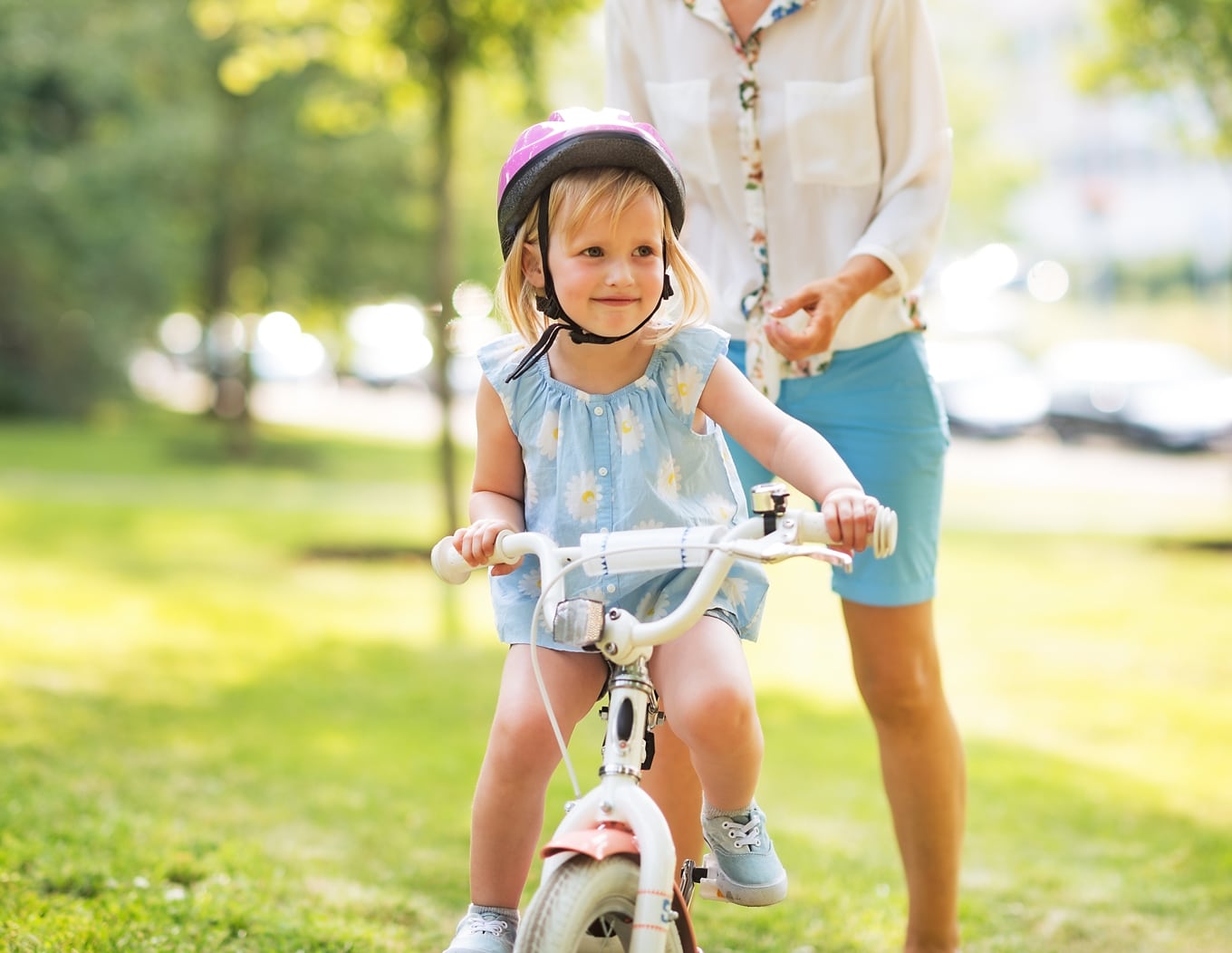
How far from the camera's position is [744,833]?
263 centimetres

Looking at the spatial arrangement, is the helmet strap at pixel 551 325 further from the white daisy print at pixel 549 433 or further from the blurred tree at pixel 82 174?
the blurred tree at pixel 82 174

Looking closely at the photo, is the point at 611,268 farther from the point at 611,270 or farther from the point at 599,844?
the point at 599,844

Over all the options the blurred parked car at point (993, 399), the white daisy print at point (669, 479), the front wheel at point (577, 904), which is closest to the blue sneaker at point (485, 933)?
the front wheel at point (577, 904)

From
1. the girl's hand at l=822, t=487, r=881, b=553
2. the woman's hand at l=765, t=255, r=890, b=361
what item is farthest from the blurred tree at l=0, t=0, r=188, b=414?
the girl's hand at l=822, t=487, r=881, b=553

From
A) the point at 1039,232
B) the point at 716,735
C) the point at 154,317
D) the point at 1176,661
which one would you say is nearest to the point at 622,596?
the point at 716,735

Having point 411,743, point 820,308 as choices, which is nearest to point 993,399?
point 411,743

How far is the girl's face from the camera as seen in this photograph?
8.54 ft

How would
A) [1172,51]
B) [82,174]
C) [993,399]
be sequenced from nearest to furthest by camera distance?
1. [1172,51]
2. [82,174]
3. [993,399]

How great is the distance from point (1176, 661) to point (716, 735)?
7284mm

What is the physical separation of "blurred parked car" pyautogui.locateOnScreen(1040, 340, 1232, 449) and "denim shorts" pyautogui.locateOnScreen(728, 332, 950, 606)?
71.8 ft

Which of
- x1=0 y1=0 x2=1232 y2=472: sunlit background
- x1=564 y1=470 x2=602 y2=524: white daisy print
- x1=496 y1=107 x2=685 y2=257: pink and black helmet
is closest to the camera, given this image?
x1=496 y1=107 x2=685 y2=257: pink and black helmet

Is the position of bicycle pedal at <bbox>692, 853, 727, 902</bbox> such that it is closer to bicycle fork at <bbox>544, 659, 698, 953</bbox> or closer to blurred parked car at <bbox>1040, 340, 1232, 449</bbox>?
bicycle fork at <bbox>544, 659, 698, 953</bbox>

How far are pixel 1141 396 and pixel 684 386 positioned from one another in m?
23.3

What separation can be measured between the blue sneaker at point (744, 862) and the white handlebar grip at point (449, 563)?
0.62 meters
